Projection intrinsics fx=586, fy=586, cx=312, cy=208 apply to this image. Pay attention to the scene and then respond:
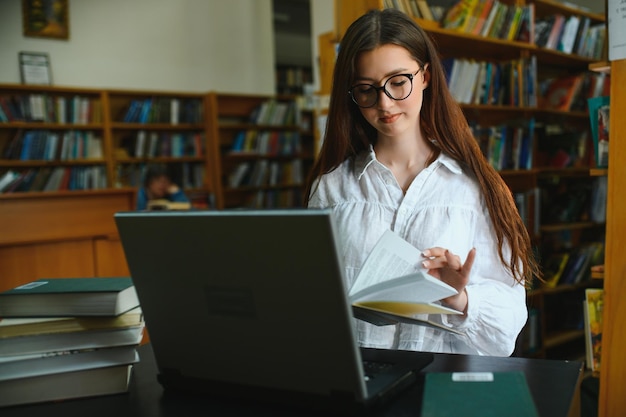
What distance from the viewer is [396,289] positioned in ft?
2.54

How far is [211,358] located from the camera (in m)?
0.75

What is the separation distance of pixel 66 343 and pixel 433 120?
0.86 metres

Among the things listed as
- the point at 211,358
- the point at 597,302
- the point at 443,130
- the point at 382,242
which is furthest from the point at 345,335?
the point at 597,302

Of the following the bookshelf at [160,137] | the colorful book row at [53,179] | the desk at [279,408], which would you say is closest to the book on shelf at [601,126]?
the desk at [279,408]

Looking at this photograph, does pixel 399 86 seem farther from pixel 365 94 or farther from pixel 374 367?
pixel 374 367

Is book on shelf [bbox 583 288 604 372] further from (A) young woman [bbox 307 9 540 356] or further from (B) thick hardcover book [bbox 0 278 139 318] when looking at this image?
(B) thick hardcover book [bbox 0 278 139 318]

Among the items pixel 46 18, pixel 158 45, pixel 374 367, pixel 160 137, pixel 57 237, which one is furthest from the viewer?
pixel 158 45

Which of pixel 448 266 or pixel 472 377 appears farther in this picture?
pixel 448 266

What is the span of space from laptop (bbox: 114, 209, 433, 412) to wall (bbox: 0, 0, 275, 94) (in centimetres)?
519

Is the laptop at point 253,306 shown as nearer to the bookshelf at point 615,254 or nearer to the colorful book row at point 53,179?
the bookshelf at point 615,254

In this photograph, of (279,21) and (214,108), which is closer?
(214,108)

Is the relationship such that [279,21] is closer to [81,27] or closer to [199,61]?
[199,61]

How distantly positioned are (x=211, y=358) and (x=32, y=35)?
5422 mm

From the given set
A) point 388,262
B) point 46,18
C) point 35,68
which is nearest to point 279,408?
point 388,262
